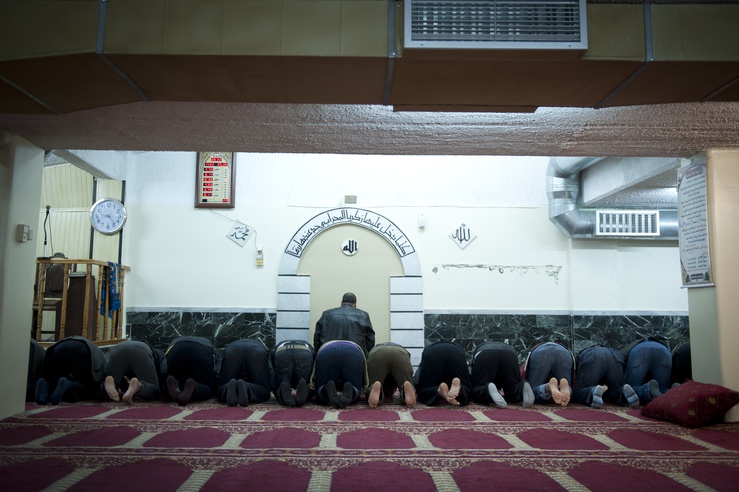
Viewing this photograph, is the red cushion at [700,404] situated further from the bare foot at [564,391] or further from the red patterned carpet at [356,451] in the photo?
the bare foot at [564,391]

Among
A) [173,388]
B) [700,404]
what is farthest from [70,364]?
[700,404]

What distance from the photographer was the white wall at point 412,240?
8.98 metres

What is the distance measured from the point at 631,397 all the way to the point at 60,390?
201 inches

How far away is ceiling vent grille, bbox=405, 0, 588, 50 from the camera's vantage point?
289cm

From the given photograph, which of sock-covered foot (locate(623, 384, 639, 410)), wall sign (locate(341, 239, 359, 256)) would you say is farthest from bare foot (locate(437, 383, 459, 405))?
wall sign (locate(341, 239, 359, 256))

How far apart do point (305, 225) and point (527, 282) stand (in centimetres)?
336

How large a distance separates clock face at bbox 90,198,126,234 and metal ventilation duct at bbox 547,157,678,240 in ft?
19.4

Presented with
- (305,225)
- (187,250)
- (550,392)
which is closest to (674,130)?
(550,392)

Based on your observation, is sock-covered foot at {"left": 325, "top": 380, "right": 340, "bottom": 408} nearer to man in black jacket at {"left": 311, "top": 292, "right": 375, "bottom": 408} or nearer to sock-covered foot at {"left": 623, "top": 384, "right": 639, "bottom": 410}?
man in black jacket at {"left": 311, "top": 292, "right": 375, "bottom": 408}

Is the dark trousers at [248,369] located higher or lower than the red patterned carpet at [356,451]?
higher

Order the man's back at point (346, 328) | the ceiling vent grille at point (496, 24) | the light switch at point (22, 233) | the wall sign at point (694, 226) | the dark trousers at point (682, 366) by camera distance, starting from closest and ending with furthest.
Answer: the ceiling vent grille at point (496, 24) → the light switch at point (22, 233) → the wall sign at point (694, 226) → the dark trousers at point (682, 366) → the man's back at point (346, 328)

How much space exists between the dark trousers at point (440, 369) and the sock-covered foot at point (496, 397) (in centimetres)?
22

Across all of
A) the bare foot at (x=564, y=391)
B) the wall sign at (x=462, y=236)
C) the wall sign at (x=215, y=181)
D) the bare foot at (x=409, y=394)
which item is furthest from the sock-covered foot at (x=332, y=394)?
the wall sign at (x=215, y=181)

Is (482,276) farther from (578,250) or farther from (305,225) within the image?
(305,225)
